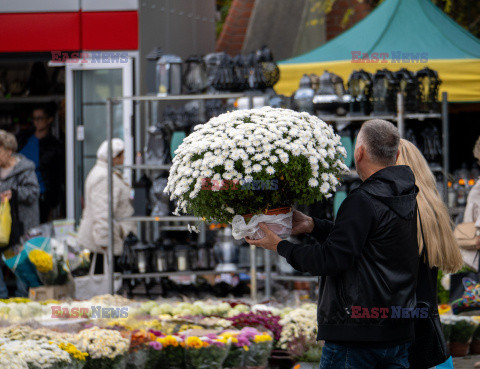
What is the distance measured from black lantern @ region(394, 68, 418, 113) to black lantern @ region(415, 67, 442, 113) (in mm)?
47

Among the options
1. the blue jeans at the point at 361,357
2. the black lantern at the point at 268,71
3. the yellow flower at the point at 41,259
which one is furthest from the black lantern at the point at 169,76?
the blue jeans at the point at 361,357

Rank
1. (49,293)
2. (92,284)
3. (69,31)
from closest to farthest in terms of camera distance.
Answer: (49,293)
(92,284)
(69,31)

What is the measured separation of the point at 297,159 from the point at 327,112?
14.6ft

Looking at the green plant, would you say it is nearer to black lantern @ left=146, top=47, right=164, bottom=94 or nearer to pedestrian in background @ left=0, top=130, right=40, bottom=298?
black lantern @ left=146, top=47, right=164, bottom=94

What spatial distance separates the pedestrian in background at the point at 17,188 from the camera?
8266 millimetres

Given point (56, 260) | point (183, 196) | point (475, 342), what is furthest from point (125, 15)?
point (183, 196)

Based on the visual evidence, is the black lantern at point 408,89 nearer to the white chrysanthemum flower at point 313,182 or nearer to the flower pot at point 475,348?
the flower pot at point 475,348

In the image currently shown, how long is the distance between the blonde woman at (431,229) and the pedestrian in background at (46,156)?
7.41 meters

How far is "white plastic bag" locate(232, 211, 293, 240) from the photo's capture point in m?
3.78

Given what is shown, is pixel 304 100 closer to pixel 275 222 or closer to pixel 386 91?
pixel 386 91

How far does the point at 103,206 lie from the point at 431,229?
5384 millimetres

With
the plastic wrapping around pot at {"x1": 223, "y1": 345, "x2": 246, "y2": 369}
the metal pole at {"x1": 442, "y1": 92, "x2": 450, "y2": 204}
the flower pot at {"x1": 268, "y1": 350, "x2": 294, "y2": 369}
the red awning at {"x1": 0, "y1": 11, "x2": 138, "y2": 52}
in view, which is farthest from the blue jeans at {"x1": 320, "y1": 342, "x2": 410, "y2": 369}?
the red awning at {"x1": 0, "y1": 11, "x2": 138, "y2": 52}

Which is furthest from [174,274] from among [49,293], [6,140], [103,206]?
[6,140]

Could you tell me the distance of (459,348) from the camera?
7.02 meters
